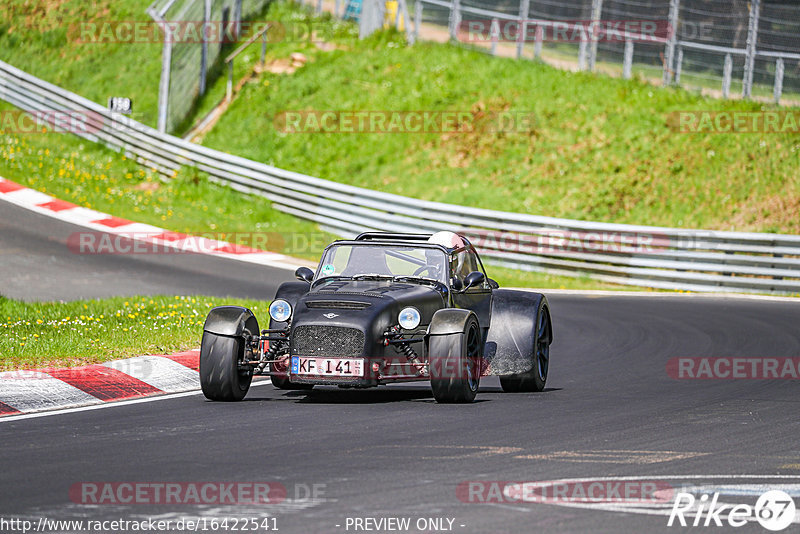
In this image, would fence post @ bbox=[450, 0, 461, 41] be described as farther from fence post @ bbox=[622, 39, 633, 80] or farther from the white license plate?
the white license plate

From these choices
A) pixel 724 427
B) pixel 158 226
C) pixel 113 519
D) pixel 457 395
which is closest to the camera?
pixel 113 519

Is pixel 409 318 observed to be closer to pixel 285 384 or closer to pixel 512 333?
pixel 512 333

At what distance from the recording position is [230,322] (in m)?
9.74

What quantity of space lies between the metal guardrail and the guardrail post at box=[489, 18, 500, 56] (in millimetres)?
7772

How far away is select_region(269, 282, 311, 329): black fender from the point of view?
1040 cm

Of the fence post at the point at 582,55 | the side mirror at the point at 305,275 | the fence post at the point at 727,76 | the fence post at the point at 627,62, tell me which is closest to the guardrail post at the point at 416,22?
the fence post at the point at 582,55

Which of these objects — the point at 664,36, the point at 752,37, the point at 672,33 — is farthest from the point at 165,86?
the point at 752,37

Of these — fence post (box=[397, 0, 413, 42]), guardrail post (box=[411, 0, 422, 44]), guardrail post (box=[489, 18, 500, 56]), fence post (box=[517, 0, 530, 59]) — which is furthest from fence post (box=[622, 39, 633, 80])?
fence post (box=[397, 0, 413, 42])

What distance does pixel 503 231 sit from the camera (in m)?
24.3

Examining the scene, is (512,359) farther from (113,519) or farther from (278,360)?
(113,519)

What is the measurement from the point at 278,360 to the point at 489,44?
24837mm

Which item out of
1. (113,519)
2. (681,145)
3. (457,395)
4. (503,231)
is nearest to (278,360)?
(457,395)

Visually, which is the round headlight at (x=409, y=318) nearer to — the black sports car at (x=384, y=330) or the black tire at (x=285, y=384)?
the black sports car at (x=384, y=330)

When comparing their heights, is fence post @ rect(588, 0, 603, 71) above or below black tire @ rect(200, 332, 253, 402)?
above
